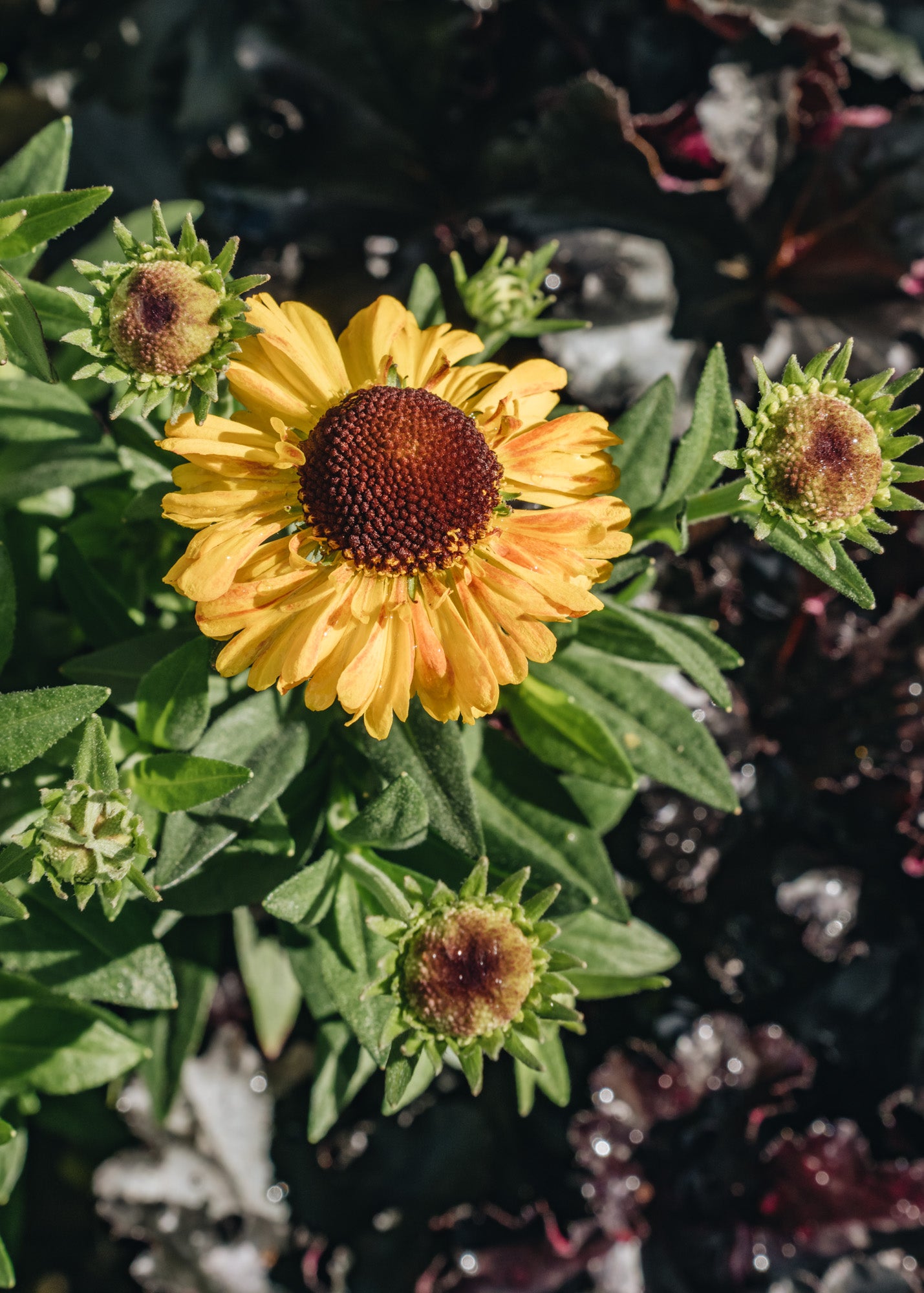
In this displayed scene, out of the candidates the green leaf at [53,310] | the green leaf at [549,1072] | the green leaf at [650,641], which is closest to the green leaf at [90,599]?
the green leaf at [53,310]

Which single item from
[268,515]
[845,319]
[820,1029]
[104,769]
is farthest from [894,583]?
[104,769]

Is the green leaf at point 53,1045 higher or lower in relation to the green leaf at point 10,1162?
higher

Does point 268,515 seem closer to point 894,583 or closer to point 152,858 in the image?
point 152,858

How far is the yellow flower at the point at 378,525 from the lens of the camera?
1.36 m

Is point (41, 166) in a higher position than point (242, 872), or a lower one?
higher

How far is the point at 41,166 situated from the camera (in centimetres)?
191

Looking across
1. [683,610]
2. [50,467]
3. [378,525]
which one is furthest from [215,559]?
[683,610]

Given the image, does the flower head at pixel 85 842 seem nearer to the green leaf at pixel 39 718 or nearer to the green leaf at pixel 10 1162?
the green leaf at pixel 39 718

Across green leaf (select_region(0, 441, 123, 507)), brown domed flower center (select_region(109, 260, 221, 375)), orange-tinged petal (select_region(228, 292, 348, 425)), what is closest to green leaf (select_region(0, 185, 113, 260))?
brown domed flower center (select_region(109, 260, 221, 375))

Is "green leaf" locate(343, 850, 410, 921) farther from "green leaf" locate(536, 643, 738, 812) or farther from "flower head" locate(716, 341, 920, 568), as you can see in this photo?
"flower head" locate(716, 341, 920, 568)

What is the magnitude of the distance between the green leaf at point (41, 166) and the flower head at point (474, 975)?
141 centimetres

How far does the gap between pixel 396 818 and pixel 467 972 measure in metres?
0.28

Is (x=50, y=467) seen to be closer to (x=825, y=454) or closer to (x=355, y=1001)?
(x=355, y=1001)

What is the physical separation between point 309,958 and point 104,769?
0.73 m
